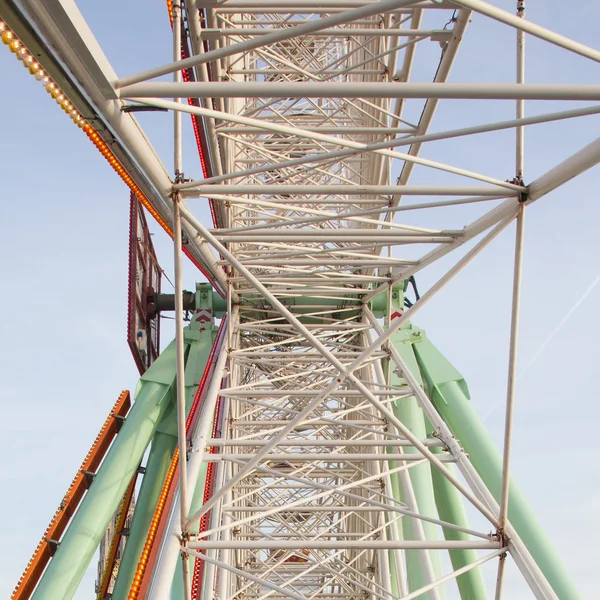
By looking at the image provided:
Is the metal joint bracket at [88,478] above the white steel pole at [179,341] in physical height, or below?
above

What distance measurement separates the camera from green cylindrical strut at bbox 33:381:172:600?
403 inches

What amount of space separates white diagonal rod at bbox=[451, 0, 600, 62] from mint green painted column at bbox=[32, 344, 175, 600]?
30.6 feet

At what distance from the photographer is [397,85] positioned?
5.45 metres

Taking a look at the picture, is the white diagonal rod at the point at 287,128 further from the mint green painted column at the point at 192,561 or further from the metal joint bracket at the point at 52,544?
the metal joint bracket at the point at 52,544

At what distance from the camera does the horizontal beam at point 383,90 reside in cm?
538

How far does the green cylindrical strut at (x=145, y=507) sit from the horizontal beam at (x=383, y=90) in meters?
9.74

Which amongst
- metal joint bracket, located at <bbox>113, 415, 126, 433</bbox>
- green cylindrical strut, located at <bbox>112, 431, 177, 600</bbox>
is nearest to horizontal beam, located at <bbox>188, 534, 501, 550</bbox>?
green cylindrical strut, located at <bbox>112, 431, 177, 600</bbox>

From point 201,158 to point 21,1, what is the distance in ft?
20.7

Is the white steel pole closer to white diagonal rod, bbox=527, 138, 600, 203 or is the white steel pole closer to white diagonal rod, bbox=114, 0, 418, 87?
white diagonal rod, bbox=114, 0, 418, 87

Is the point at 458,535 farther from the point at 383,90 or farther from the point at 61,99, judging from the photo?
the point at 61,99

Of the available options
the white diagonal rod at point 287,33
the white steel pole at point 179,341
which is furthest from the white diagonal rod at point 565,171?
the white steel pole at point 179,341

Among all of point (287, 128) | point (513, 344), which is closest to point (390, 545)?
point (513, 344)

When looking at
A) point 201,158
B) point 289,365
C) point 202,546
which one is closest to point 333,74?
point 201,158

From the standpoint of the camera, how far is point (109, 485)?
1165 centimetres
